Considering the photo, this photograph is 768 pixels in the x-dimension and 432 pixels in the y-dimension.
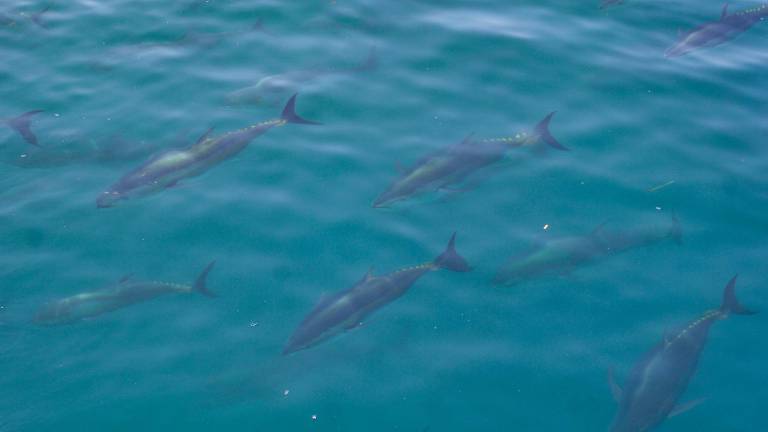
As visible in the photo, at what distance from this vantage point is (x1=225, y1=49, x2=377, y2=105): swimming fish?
1016cm

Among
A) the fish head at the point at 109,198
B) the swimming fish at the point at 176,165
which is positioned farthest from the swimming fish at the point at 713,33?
the fish head at the point at 109,198

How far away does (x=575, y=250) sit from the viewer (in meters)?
7.73

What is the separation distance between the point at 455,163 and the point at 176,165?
12.2 feet

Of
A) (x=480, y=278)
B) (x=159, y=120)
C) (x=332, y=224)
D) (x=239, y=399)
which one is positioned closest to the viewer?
(x=239, y=399)

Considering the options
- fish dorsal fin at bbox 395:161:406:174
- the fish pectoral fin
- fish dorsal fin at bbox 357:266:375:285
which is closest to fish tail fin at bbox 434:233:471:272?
fish dorsal fin at bbox 357:266:375:285

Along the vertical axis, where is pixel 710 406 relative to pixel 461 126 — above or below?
below

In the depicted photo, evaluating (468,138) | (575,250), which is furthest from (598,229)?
(468,138)

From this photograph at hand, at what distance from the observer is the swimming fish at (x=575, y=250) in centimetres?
753

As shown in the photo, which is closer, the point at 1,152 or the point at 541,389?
the point at 541,389

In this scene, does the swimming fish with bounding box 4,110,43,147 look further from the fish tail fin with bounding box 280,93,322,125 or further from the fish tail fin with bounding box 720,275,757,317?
the fish tail fin with bounding box 720,275,757,317

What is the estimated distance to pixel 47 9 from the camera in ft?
42.2

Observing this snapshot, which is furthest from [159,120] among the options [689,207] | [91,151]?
[689,207]

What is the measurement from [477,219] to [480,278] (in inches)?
40.3

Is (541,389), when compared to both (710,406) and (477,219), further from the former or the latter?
(477,219)
